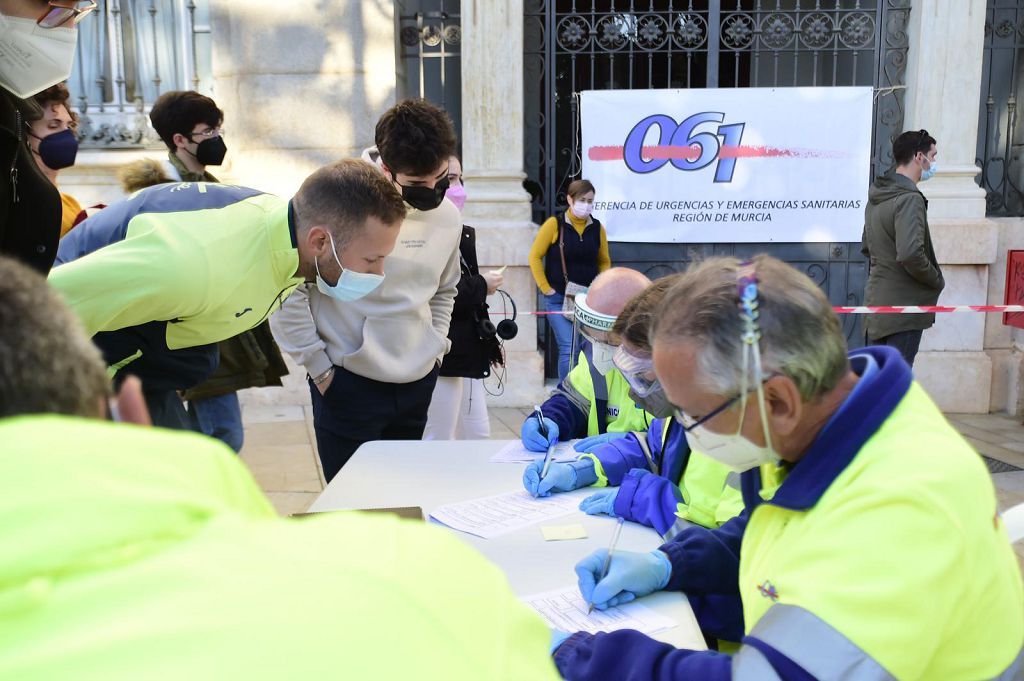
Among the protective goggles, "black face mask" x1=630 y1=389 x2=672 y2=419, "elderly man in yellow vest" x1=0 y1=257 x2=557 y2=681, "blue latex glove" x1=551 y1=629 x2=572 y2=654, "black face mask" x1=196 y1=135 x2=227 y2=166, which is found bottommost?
"blue latex glove" x1=551 y1=629 x2=572 y2=654

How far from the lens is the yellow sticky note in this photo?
2018mm

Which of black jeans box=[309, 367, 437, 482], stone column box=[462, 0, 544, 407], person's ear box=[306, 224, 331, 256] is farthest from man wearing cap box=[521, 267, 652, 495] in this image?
stone column box=[462, 0, 544, 407]

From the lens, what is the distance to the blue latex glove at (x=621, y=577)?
64.5 inches

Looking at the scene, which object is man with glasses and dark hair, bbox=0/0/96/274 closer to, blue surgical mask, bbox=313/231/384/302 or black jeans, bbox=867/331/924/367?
blue surgical mask, bbox=313/231/384/302

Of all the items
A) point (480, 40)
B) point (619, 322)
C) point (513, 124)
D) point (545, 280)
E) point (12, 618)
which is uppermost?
point (480, 40)

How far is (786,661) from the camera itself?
1.15 metres

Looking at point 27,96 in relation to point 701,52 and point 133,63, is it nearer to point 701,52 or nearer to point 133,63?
point 133,63

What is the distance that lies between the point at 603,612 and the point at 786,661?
54 centimetres

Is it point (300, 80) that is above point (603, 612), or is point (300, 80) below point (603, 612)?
above

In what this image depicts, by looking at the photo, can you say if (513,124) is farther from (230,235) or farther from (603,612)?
(603,612)

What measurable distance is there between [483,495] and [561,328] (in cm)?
356

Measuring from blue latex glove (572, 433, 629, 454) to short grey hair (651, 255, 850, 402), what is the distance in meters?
1.23

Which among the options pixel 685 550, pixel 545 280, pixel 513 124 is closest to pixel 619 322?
pixel 685 550

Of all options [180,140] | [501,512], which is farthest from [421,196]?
[501,512]
